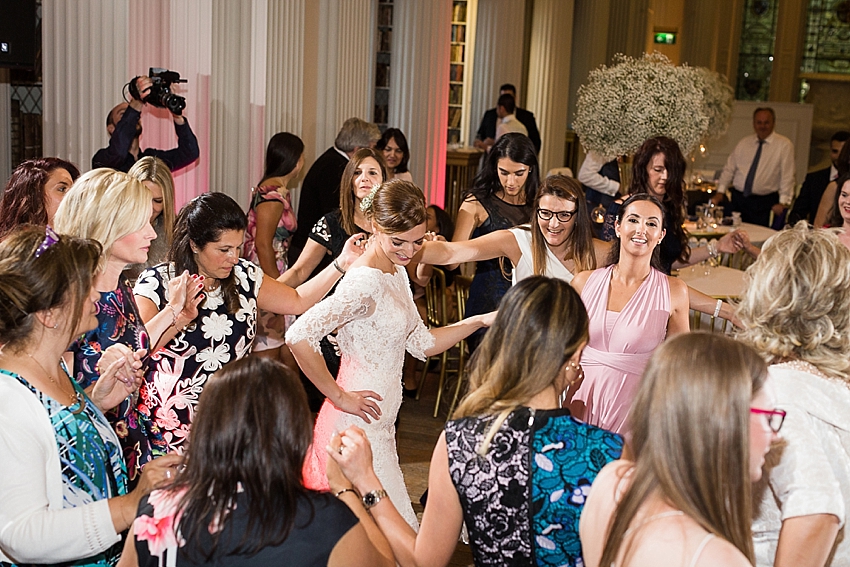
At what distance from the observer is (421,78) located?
899 centimetres

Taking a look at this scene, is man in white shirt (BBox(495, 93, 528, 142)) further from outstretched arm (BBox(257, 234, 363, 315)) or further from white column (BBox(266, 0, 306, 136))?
outstretched arm (BBox(257, 234, 363, 315))

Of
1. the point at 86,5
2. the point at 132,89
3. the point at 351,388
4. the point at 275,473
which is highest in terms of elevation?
the point at 86,5

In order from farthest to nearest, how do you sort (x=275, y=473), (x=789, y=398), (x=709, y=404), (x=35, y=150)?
1. (x=35, y=150)
2. (x=789, y=398)
3. (x=275, y=473)
4. (x=709, y=404)

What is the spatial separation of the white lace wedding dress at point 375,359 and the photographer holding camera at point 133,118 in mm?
1819

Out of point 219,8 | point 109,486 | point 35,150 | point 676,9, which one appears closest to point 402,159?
point 219,8

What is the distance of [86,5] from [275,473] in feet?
12.1

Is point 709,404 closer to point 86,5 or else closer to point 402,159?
point 86,5

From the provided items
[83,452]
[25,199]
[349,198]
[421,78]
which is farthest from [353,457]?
[421,78]

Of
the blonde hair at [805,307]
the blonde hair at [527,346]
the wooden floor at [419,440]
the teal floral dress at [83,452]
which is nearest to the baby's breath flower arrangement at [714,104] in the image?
the wooden floor at [419,440]

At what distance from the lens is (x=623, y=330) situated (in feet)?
10.8

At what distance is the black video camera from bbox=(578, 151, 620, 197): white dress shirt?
3.85 metres

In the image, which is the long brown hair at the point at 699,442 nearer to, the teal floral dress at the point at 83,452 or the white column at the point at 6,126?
the teal floral dress at the point at 83,452

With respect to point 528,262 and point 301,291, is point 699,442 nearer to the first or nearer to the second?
point 301,291

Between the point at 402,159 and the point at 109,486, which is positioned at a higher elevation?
the point at 402,159
